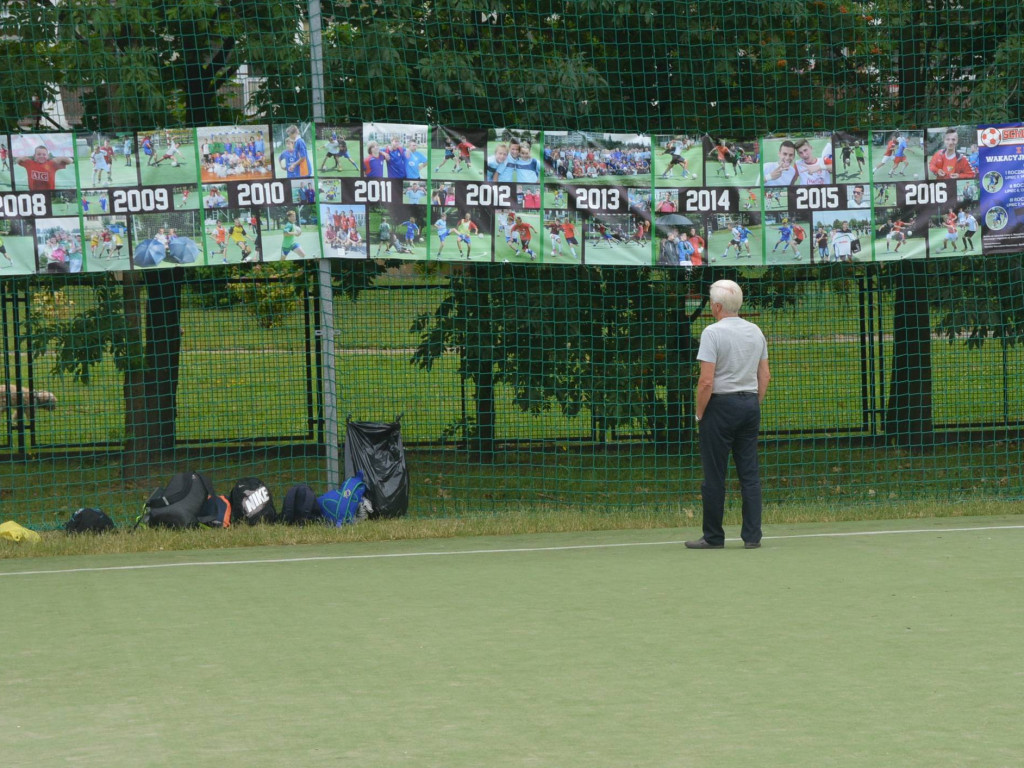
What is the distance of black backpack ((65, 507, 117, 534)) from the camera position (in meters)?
9.09

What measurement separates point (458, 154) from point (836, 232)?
2994 mm

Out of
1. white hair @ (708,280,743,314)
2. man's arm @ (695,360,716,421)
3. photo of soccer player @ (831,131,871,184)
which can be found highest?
photo of soccer player @ (831,131,871,184)

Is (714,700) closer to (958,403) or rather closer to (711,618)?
(711,618)

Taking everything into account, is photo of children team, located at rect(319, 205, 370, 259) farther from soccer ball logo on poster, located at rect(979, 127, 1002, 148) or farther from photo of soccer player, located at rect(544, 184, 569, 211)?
soccer ball logo on poster, located at rect(979, 127, 1002, 148)

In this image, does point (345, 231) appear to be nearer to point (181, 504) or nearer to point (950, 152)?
point (181, 504)

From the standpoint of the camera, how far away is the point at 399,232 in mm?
9828

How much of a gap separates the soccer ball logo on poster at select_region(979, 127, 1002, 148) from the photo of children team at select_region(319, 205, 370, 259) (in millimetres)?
4821

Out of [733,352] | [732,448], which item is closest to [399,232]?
[733,352]

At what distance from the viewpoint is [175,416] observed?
12.0 metres

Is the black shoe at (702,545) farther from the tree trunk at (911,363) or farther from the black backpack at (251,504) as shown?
the tree trunk at (911,363)

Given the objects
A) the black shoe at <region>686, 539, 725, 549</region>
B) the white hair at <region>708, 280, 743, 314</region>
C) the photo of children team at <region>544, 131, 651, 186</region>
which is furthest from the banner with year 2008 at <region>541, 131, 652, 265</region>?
the black shoe at <region>686, 539, 725, 549</region>

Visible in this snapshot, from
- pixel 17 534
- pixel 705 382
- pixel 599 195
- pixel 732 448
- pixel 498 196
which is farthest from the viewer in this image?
pixel 599 195

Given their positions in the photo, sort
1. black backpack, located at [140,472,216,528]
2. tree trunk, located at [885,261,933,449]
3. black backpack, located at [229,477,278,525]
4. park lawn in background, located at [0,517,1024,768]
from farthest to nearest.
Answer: tree trunk, located at [885,261,933,449]
black backpack, located at [229,477,278,525]
black backpack, located at [140,472,216,528]
park lawn in background, located at [0,517,1024,768]

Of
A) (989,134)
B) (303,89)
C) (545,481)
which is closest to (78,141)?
(303,89)
